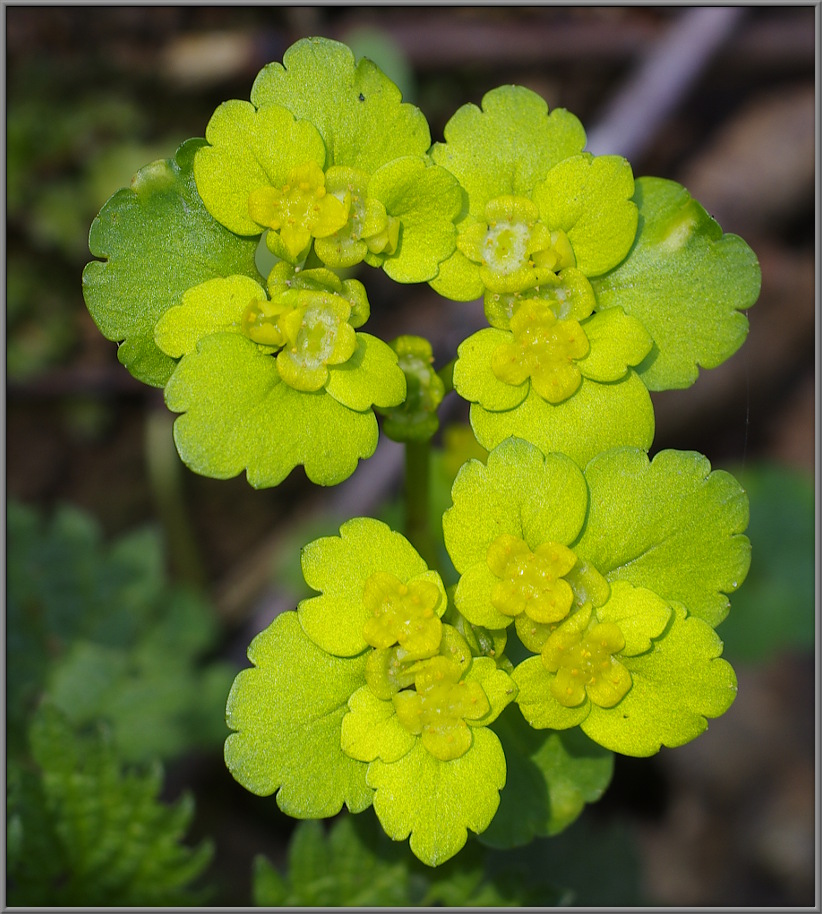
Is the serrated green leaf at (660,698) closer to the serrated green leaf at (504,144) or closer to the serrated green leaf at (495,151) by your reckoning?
the serrated green leaf at (495,151)

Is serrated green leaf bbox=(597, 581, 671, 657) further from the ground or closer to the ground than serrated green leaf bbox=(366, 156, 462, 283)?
closer to the ground

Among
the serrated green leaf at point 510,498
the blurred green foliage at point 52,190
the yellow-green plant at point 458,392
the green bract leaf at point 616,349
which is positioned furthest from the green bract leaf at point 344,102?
the blurred green foliage at point 52,190

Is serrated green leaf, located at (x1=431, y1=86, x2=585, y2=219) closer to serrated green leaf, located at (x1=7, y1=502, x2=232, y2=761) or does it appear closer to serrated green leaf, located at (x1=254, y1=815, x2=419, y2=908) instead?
serrated green leaf, located at (x1=254, y1=815, x2=419, y2=908)

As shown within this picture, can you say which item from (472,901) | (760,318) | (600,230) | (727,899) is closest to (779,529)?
(760,318)

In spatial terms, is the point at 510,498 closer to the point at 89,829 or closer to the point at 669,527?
the point at 669,527

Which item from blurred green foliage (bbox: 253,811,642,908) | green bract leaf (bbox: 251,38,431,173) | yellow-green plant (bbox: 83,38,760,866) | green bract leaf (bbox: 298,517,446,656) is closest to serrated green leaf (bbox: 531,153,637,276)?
yellow-green plant (bbox: 83,38,760,866)

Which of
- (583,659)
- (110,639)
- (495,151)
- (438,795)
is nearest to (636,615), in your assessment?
(583,659)

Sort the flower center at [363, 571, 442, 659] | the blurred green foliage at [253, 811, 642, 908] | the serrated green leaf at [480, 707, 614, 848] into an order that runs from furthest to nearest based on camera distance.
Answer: the blurred green foliage at [253, 811, 642, 908], the serrated green leaf at [480, 707, 614, 848], the flower center at [363, 571, 442, 659]
